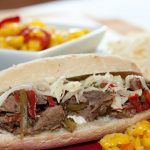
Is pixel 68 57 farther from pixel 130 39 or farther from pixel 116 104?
pixel 130 39

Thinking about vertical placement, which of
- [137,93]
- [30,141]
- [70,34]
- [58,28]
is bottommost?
[30,141]

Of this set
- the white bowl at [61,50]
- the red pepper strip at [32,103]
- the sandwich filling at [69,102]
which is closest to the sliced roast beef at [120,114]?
the sandwich filling at [69,102]

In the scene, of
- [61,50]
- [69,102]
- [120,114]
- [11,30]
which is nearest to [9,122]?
[69,102]

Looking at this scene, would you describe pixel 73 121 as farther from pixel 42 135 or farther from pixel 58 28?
pixel 58 28

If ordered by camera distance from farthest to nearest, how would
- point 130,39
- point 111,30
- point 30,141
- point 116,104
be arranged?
point 111,30, point 130,39, point 116,104, point 30,141

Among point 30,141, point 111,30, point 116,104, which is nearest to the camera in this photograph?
point 30,141

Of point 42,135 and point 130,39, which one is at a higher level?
point 130,39

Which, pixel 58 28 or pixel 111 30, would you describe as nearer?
pixel 58 28

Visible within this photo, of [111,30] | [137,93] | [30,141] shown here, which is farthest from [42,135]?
[111,30]
